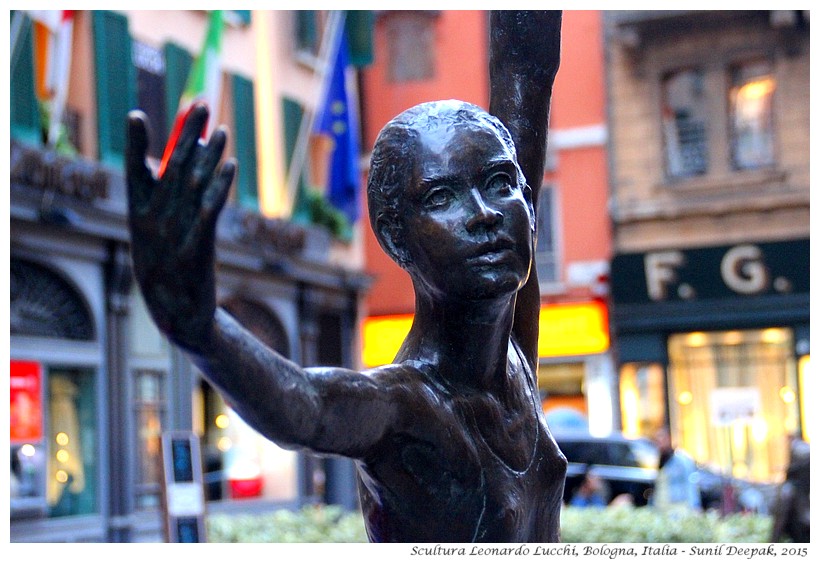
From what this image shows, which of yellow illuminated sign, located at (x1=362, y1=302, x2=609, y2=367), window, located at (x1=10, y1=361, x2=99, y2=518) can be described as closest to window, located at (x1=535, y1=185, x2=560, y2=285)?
yellow illuminated sign, located at (x1=362, y1=302, x2=609, y2=367)

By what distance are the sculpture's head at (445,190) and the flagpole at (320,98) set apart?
44.7 ft

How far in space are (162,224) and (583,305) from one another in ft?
58.1

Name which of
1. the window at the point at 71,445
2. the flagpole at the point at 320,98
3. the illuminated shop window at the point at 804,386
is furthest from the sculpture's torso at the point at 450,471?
the illuminated shop window at the point at 804,386

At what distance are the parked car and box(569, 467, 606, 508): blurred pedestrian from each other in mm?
1060

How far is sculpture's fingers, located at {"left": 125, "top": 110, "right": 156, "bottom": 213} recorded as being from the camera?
1243mm

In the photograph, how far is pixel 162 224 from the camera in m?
1.29

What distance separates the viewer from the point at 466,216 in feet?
5.74

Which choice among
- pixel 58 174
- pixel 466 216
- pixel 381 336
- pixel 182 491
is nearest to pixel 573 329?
pixel 381 336

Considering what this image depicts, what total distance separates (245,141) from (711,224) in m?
6.58

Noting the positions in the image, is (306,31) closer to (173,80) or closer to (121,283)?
(173,80)
